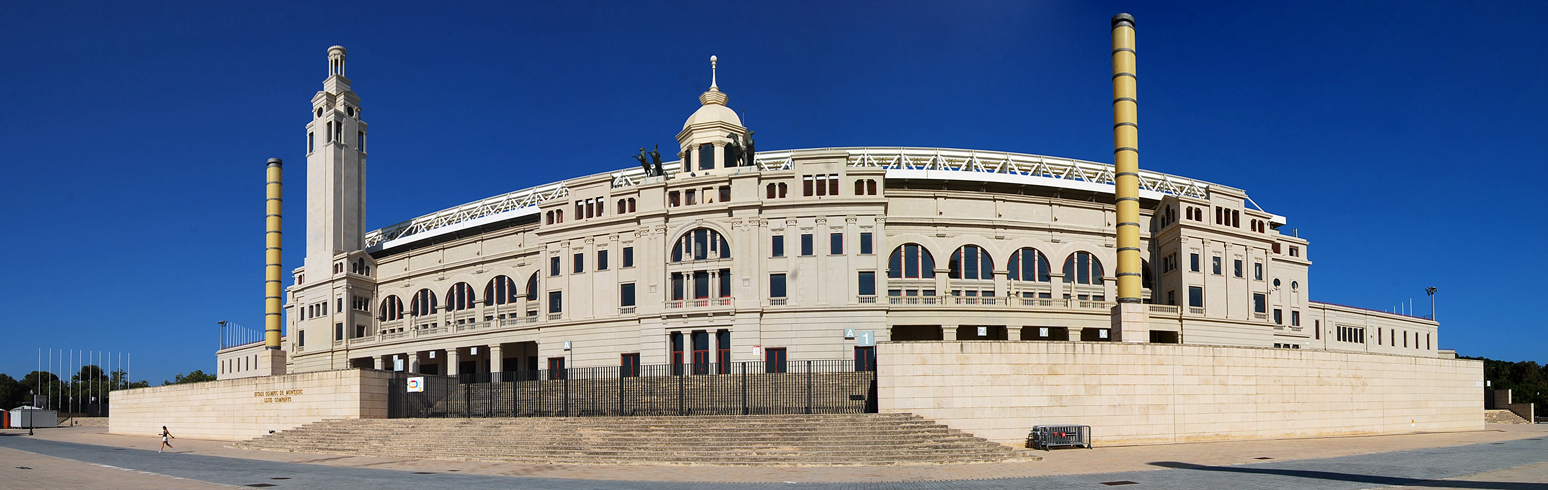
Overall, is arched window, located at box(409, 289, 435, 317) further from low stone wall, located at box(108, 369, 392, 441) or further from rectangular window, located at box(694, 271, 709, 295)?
rectangular window, located at box(694, 271, 709, 295)

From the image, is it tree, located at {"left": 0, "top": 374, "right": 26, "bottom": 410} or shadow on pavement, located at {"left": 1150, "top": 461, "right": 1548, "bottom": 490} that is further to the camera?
tree, located at {"left": 0, "top": 374, "right": 26, "bottom": 410}

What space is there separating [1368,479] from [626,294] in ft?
145

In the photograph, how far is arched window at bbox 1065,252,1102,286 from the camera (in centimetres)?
6588

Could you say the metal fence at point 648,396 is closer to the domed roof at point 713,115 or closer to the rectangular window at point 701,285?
the rectangular window at point 701,285

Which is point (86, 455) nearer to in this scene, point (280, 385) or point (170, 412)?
point (280, 385)

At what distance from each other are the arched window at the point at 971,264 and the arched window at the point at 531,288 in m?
27.7

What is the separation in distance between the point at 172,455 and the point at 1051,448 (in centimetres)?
3408

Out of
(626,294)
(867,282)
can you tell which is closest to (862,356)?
(867,282)

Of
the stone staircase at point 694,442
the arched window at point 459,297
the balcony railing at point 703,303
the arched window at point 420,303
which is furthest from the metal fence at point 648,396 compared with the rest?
the arched window at point 420,303

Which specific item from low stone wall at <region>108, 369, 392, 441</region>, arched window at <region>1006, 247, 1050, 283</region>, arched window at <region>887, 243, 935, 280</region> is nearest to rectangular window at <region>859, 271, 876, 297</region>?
arched window at <region>887, 243, 935, 280</region>

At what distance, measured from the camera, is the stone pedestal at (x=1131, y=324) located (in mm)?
45688

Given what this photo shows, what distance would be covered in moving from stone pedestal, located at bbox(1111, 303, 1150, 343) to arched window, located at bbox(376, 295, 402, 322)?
5458cm

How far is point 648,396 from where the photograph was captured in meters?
41.2

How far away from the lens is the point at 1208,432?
41938mm
